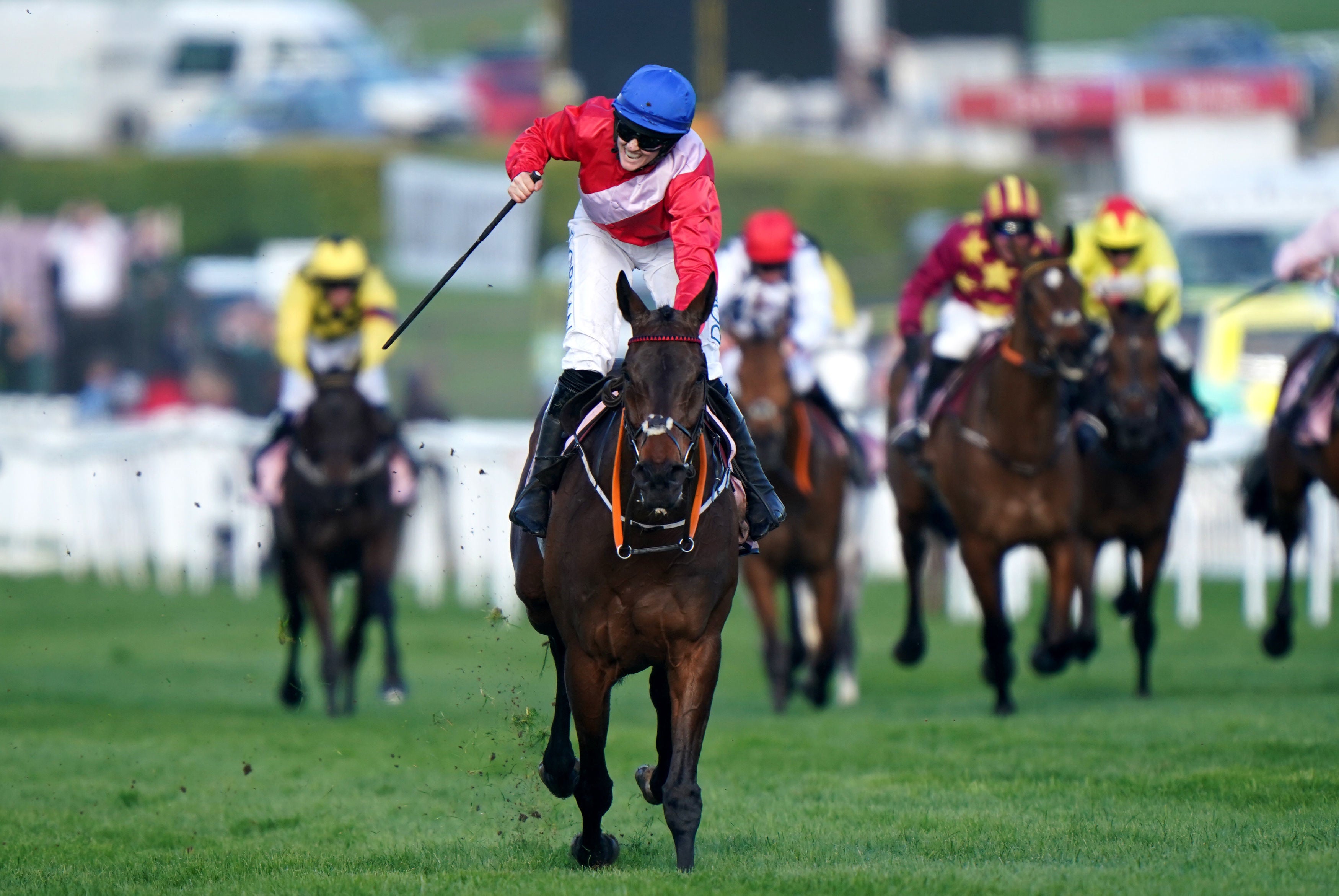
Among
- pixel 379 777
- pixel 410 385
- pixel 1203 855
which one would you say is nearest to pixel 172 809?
pixel 379 777

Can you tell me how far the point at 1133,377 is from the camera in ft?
36.5

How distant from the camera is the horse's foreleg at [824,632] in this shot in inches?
440

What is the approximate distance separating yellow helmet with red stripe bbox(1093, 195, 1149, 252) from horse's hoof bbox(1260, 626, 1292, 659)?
216 centimetres

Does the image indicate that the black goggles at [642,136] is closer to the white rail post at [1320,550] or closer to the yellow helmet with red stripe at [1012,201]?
the yellow helmet with red stripe at [1012,201]

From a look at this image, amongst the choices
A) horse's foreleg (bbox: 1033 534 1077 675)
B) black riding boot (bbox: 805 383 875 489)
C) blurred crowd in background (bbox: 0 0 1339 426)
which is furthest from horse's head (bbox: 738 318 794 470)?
blurred crowd in background (bbox: 0 0 1339 426)

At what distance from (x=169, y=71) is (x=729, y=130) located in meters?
8.53

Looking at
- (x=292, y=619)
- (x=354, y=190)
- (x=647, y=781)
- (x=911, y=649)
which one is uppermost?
(x=354, y=190)

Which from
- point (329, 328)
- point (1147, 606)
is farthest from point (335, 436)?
point (1147, 606)

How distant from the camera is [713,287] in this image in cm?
638

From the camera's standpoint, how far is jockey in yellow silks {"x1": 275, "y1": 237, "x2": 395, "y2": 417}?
1190 centimetres

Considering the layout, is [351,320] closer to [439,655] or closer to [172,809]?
[439,655]

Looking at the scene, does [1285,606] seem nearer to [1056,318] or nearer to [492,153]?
[1056,318]

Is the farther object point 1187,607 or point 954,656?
point 1187,607

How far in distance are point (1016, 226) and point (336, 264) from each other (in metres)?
3.69
